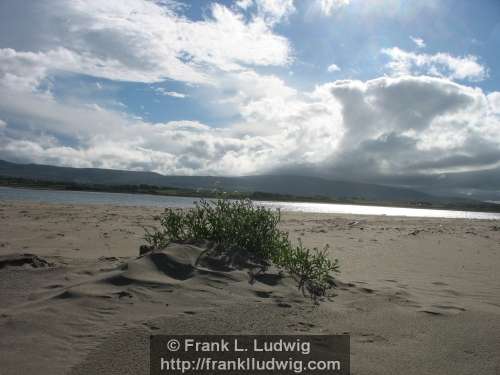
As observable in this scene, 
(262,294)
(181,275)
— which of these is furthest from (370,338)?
(181,275)

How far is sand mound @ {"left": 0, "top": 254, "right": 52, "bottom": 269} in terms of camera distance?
5.12m

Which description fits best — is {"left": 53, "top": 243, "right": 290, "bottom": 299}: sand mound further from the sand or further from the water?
the water

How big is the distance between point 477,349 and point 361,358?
112 centimetres

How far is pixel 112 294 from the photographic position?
12.4ft

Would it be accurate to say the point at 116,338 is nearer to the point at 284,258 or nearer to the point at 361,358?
the point at 361,358

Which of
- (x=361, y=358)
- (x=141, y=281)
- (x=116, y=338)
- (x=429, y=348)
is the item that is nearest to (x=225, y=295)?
(x=141, y=281)

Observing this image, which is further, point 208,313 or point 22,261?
point 22,261

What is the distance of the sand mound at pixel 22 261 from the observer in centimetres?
512

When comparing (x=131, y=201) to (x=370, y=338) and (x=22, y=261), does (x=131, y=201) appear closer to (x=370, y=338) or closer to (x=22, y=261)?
(x=22, y=261)

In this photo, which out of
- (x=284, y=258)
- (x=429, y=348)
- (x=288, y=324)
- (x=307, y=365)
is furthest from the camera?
(x=284, y=258)

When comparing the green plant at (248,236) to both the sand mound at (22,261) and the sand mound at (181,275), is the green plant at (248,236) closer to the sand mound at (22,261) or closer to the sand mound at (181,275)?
the sand mound at (181,275)

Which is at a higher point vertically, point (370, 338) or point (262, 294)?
point (262, 294)

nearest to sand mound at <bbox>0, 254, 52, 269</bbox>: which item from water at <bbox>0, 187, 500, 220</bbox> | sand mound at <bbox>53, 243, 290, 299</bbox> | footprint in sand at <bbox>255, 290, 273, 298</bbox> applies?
sand mound at <bbox>53, 243, 290, 299</bbox>

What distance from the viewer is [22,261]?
526 cm
